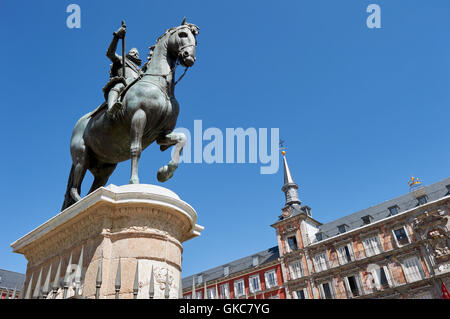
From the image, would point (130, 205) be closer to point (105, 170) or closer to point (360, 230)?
point (105, 170)

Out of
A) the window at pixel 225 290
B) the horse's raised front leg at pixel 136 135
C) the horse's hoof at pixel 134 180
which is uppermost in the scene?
the window at pixel 225 290

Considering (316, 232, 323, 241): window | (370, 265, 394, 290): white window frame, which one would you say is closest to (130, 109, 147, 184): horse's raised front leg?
(370, 265, 394, 290): white window frame

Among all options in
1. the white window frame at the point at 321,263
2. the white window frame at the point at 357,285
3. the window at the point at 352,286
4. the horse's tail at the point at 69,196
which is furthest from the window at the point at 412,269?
the horse's tail at the point at 69,196

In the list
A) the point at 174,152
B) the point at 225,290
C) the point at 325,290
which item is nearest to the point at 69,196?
the point at 174,152

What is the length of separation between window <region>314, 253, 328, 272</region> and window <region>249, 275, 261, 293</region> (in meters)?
7.71

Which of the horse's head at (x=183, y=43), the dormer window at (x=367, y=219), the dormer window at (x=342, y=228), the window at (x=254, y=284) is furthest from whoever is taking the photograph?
the window at (x=254, y=284)

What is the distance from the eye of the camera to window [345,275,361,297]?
3298cm

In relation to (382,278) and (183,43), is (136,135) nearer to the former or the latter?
(183,43)

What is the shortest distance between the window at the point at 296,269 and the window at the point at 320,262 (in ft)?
5.86

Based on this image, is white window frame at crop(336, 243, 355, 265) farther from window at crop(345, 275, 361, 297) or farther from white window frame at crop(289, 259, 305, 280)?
white window frame at crop(289, 259, 305, 280)

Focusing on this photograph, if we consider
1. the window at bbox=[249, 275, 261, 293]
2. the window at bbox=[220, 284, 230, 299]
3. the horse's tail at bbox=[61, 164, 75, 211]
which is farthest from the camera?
the window at bbox=[220, 284, 230, 299]

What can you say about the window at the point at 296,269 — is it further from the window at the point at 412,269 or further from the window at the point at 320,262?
the window at the point at 412,269

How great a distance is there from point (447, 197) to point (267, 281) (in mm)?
20461

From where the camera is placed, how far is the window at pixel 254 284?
39.8 m
